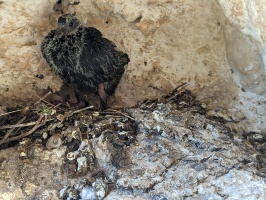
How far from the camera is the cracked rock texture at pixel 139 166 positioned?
1.71 m

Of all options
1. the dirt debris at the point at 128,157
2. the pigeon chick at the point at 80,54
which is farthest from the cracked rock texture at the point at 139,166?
the pigeon chick at the point at 80,54

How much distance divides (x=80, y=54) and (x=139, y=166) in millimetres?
720

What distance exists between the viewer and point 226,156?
1882mm

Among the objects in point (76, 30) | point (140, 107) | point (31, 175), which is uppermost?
point (76, 30)

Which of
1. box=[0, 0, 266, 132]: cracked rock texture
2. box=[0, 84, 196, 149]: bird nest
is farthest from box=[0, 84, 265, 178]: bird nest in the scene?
box=[0, 0, 266, 132]: cracked rock texture

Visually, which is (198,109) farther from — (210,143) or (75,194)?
(75,194)

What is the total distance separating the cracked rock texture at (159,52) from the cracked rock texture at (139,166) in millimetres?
335

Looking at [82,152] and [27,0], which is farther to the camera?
[27,0]

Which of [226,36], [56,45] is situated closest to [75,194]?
[56,45]

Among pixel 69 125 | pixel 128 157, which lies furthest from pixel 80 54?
pixel 128 157

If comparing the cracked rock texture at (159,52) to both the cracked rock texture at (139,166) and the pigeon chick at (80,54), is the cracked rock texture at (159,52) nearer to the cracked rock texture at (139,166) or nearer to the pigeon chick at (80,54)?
the pigeon chick at (80,54)

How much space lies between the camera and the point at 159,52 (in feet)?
7.79

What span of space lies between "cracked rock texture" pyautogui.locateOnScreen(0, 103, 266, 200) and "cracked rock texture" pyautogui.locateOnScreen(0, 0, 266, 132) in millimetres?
335

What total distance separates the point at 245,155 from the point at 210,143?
16cm
